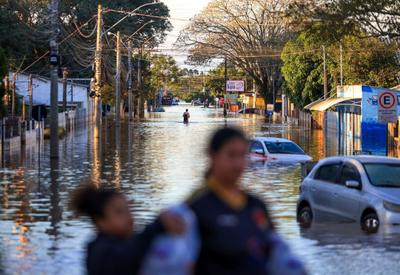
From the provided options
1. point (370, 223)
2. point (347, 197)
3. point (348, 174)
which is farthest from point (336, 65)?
point (370, 223)

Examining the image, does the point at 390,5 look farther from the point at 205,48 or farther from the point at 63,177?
the point at 205,48

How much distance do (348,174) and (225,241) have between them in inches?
519

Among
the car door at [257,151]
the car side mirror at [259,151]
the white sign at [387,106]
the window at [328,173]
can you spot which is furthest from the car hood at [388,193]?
the car side mirror at [259,151]

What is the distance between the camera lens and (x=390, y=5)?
30.6 meters

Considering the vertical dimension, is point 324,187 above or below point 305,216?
above

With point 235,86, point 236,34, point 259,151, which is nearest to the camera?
point 259,151

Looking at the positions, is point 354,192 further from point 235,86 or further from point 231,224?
point 235,86

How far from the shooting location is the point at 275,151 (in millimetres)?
36781

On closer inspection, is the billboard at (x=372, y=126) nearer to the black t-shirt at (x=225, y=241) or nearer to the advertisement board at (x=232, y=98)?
the black t-shirt at (x=225, y=241)

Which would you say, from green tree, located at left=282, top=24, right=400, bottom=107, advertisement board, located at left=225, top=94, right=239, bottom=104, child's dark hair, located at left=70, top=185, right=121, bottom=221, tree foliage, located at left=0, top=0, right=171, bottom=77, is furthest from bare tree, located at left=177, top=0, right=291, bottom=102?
child's dark hair, located at left=70, top=185, right=121, bottom=221

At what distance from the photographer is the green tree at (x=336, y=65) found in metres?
65.7

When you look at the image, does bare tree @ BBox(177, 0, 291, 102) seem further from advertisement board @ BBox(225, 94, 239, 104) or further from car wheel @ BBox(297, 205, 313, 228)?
car wheel @ BBox(297, 205, 313, 228)

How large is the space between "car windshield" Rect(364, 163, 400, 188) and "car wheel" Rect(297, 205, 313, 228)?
56.5 inches

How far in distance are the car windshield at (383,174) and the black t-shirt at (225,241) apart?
1270 cm
